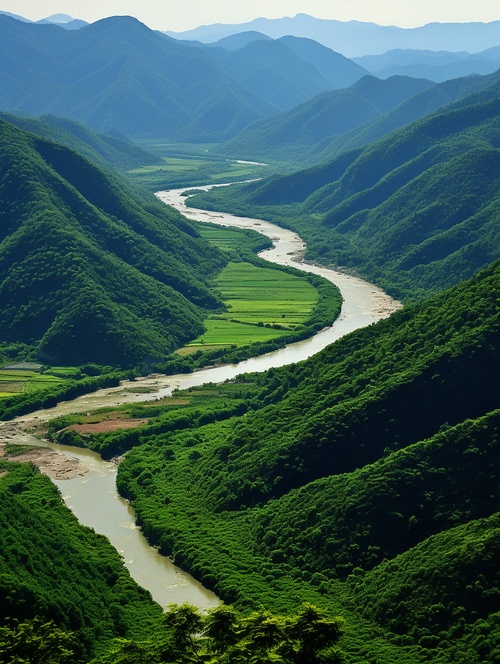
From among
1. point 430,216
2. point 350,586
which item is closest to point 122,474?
point 350,586

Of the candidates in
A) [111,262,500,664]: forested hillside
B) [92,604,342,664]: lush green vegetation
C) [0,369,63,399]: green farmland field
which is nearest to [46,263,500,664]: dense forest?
[111,262,500,664]: forested hillside

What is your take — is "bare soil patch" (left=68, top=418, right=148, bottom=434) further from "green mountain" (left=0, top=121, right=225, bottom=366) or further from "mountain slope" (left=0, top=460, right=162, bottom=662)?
"mountain slope" (left=0, top=460, right=162, bottom=662)

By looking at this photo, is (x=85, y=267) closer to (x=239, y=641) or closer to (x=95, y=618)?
(x=95, y=618)

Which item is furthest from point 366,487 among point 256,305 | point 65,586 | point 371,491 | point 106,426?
point 256,305

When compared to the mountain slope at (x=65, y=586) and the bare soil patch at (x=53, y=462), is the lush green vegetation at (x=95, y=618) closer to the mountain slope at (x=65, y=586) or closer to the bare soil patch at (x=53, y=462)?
the mountain slope at (x=65, y=586)

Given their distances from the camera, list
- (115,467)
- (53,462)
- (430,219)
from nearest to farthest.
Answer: (115,467) < (53,462) < (430,219)

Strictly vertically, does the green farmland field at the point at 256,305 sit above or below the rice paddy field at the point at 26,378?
above

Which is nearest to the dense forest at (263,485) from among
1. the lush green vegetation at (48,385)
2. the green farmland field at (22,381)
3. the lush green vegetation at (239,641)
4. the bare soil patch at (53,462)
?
the lush green vegetation at (239,641)
